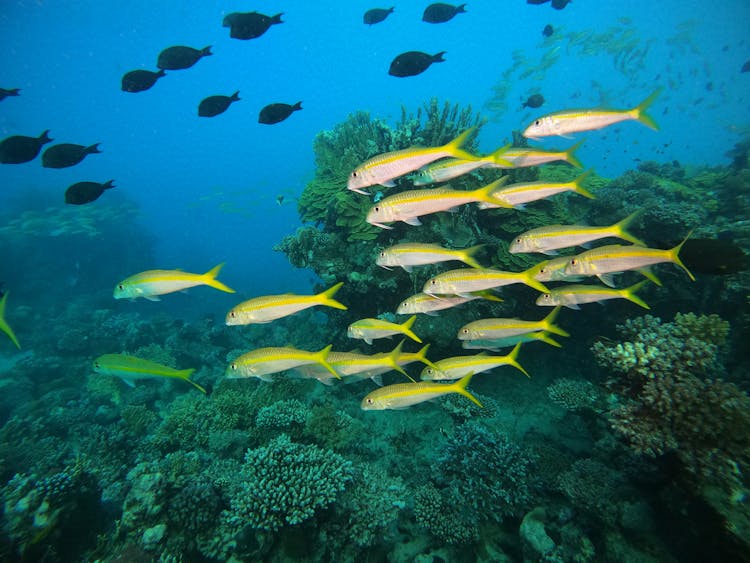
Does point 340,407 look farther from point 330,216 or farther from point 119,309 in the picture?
point 119,309

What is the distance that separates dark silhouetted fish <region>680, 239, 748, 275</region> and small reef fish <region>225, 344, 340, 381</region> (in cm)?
511

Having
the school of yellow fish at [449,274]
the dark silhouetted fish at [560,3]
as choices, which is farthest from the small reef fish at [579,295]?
the dark silhouetted fish at [560,3]

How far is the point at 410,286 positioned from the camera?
22.7 feet

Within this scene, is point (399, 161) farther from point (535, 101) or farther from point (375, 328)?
point (535, 101)

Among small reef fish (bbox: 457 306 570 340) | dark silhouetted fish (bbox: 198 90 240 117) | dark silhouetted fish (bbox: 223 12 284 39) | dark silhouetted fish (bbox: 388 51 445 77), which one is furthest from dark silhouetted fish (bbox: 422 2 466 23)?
small reef fish (bbox: 457 306 570 340)

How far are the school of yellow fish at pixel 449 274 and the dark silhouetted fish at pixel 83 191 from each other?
Answer: 8.72ft

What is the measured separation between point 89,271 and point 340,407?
3125 cm

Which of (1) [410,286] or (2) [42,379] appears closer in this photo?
(1) [410,286]

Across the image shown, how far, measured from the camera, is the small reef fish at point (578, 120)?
4.01 meters

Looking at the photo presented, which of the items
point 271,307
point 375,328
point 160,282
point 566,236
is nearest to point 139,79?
point 160,282

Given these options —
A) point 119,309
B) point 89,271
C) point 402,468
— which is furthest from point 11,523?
point 89,271

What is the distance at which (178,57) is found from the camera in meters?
6.27

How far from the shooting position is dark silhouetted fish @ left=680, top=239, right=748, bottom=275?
413cm

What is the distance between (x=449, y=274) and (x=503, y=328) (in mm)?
1072
